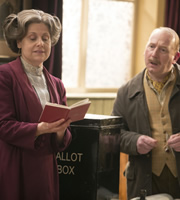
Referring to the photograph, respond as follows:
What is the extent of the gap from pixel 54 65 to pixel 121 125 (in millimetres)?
1465

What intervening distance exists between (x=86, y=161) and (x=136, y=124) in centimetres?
46

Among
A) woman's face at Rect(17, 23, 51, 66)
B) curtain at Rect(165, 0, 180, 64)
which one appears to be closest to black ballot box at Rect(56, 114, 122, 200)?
woman's face at Rect(17, 23, 51, 66)

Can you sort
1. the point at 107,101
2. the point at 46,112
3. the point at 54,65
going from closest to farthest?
1. the point at 46,112
2. the point at 54,65
3. the point at 107,101

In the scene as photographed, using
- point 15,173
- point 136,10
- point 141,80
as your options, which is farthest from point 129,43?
point 15,173

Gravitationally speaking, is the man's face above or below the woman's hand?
above

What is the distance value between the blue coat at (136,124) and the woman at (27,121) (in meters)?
0.70

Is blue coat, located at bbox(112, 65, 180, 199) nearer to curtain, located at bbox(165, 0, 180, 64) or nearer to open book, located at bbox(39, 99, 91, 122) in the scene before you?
open book, located at bbox(39, 99, 91, 122)

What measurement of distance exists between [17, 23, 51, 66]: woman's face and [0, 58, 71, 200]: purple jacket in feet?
0.24

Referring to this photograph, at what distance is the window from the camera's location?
16.0ft

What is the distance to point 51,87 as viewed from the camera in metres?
2.29

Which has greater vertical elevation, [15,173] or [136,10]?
[136,10]

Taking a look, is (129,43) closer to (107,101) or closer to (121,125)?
(107,101)

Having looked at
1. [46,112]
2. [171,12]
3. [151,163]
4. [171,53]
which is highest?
[171,12]

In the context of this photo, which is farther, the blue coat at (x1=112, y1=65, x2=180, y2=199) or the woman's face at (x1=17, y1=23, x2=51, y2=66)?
the blue coat at (x1=112, y1=65, x2=180, y2=199)
